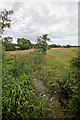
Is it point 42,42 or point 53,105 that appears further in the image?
point 42,42

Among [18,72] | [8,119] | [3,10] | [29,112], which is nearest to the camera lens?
[8,119]

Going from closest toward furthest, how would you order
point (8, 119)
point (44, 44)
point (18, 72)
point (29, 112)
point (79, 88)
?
point (8, 119) → point (29, 112) → point (79, 88) → point (18, 72) → point (44, 44)

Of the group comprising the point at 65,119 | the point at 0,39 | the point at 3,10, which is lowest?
the point at 65,119

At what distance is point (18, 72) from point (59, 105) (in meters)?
2.21

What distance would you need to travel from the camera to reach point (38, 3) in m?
2.37

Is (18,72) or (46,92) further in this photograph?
(18,72)

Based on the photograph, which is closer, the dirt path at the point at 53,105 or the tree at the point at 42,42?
the dirt path at the point at 53,105

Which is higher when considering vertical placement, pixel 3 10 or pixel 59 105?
pixel 3 10

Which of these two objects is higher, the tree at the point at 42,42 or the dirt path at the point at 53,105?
the tree at the point at 42,42

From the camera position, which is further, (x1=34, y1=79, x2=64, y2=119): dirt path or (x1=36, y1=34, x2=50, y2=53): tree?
(x1=36, y1=34, x2=50, y2=53): tree

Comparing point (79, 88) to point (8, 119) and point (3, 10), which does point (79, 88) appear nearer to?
point (8, 119)

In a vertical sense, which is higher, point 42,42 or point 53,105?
point 42,42

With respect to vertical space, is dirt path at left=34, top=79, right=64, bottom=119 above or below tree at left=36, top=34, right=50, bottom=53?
below

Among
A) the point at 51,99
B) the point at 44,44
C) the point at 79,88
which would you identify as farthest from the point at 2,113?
the point at 44,44
